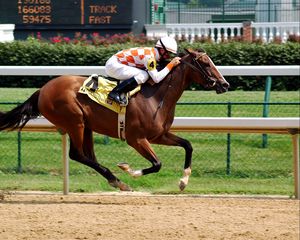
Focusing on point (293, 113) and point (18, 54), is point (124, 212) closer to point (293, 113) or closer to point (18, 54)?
point (293, 113)

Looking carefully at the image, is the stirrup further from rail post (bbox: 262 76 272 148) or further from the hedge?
the hedge

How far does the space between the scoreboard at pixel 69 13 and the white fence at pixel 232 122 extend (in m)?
9.32

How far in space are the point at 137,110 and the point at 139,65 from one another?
449 millimetres

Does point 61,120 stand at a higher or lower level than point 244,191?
higher

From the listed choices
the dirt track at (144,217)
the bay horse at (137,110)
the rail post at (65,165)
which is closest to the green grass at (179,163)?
the rail post at (65,165)

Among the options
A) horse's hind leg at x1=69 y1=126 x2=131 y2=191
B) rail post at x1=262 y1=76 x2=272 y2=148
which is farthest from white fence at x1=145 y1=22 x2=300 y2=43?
horse's hind leg at x1=69 y1=126 x2=131 y2=191

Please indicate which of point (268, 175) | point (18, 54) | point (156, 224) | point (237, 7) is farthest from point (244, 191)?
point (237, 7)

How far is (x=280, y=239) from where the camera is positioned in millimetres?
7379

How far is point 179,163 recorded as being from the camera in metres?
11.8

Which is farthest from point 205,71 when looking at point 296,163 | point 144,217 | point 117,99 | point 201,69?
point 144,217

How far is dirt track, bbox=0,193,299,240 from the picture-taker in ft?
24.8

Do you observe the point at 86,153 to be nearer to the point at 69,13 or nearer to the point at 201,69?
the point at 201,69

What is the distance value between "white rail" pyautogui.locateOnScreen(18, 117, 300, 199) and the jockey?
67 cm

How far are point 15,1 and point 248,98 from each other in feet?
23.9
